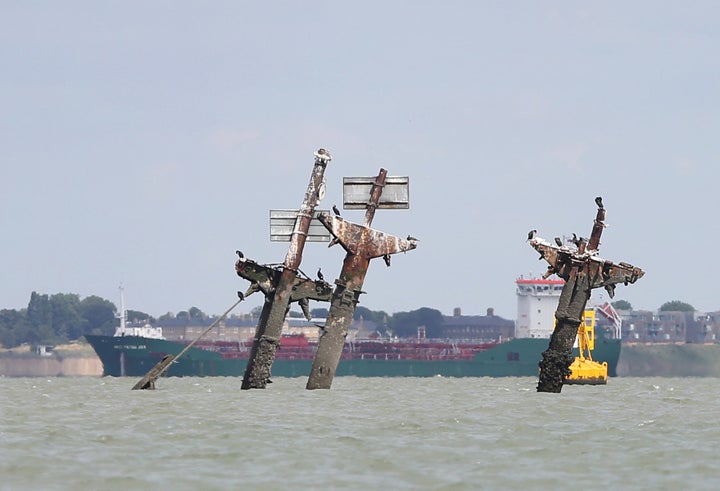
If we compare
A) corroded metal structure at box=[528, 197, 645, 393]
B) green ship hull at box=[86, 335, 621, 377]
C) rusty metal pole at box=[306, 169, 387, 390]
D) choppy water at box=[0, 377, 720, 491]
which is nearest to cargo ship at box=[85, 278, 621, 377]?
green ship hull at box=[86, 335, 621, 377]

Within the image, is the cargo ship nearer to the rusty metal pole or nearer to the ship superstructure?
the ship superstructure

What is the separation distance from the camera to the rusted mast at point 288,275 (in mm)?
48312

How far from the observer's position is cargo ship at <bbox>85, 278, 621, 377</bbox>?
141m

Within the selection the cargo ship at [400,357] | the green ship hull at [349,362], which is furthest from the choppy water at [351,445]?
the cargo ship at [400,357]

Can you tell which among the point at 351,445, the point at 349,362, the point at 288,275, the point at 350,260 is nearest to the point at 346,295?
the point at 350,260

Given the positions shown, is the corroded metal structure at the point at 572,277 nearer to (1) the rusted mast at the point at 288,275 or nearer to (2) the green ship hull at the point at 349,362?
(1) the rusted mast at the point at 288,275

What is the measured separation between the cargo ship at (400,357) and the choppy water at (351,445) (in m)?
97.2

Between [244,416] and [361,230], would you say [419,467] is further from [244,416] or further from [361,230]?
[361,230]

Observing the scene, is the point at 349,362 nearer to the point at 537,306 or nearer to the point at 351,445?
the point at 537,306

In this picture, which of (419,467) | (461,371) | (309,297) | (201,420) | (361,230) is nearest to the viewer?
(419,467)

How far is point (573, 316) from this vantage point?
157 feet

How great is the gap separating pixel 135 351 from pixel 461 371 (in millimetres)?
34561

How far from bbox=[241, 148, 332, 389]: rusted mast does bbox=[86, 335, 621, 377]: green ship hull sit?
91.6 metres

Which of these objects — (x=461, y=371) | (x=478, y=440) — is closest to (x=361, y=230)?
(x=478, y=440)
